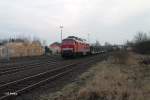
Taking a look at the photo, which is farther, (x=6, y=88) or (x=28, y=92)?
(x=6, y=88)

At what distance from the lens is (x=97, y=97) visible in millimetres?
14203

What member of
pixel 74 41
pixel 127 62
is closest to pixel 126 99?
pixel 127 62

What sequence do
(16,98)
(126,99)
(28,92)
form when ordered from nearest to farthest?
(126,99), (16,98), (28,92)

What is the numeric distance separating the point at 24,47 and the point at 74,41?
3208 cm

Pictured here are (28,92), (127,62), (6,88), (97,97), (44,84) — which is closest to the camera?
(97,97)

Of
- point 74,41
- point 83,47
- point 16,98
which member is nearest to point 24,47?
point 83,47

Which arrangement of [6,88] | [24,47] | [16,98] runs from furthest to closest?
[24,47], [6,88], [16,98]

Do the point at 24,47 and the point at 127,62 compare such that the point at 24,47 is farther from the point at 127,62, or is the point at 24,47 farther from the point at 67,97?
the point at 67,97

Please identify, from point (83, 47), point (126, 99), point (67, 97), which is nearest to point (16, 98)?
point (67, 97)

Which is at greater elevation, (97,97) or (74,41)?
(74,41)

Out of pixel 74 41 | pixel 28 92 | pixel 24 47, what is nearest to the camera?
pixel 28 92

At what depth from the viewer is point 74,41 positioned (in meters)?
53.5

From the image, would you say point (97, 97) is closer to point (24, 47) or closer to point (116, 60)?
point (116, 60)

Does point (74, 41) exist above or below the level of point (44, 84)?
above
